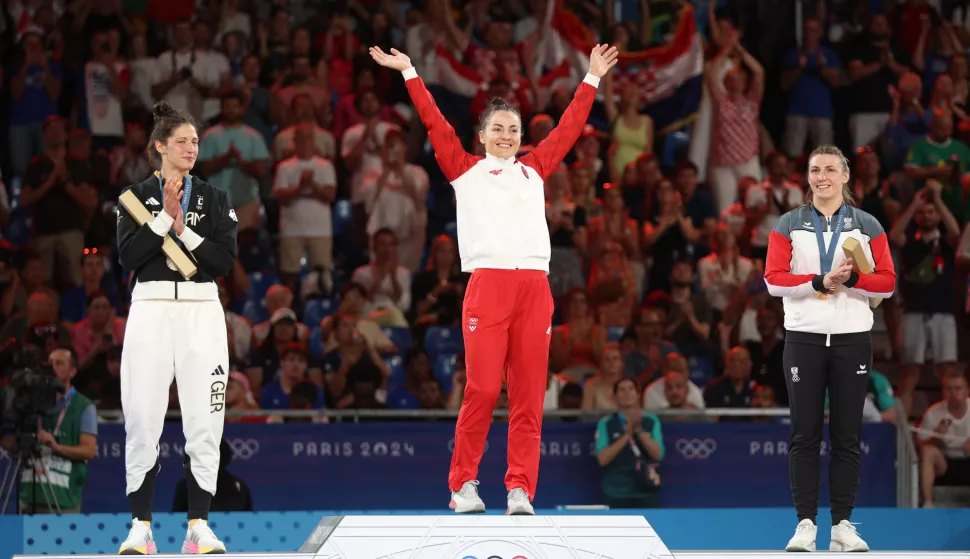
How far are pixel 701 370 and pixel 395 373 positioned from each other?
2442mm

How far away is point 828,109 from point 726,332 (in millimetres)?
2879

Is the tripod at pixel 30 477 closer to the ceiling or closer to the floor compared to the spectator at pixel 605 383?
closer to the floor

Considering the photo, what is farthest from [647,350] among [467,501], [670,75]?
[467,501]

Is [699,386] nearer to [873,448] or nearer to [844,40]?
[873,448]

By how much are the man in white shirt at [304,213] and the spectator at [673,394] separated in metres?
3.12

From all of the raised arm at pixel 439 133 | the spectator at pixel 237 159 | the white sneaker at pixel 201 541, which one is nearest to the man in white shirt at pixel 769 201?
the spectator at pixel 237 159

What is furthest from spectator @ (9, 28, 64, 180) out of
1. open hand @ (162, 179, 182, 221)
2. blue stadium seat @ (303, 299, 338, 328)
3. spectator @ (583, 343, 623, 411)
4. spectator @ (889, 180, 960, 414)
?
spectator @ (889, 180, 960, 414)

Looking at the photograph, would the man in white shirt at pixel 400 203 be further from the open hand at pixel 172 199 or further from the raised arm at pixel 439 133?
the open hand at pixel 172 199

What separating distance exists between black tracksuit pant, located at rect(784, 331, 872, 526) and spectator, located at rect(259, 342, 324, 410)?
4.46 metres

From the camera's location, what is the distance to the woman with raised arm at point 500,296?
20.9ft

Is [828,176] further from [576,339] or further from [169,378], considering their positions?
[576,339]

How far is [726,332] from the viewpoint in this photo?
11.1 metres

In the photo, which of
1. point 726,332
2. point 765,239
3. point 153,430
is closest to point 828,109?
point 765,239

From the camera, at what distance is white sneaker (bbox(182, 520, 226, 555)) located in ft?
19.9
